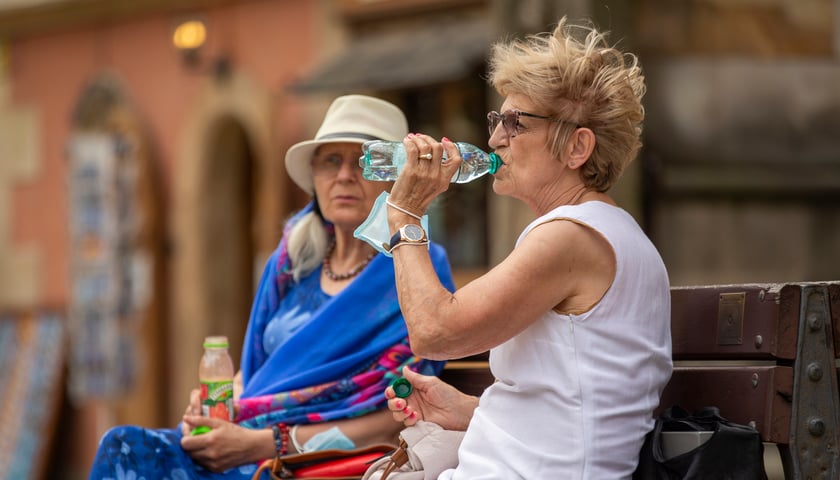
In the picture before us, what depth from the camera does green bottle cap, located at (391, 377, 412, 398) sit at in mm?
3121

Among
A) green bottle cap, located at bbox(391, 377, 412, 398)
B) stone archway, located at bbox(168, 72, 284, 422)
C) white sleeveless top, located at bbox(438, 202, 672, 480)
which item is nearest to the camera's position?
white sleeveless top, located at bbox(438, 202, 672, 480)

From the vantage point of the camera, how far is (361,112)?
12.6 feet

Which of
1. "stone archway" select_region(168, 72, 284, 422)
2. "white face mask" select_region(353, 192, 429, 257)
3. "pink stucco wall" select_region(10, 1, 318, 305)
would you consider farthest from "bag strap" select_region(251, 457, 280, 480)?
"stone archway" select_region(168, 72, 284, 422)

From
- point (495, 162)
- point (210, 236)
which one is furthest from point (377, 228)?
point (210, 236)

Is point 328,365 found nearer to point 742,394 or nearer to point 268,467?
point 268,467

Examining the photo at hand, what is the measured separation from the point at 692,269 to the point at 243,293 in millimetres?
4620

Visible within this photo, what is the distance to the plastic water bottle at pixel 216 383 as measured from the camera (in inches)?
142

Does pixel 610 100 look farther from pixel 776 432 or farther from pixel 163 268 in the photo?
pixel 163 268

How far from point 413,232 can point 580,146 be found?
0.40 metres

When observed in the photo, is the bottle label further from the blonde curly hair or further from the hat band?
the blonde curly hair

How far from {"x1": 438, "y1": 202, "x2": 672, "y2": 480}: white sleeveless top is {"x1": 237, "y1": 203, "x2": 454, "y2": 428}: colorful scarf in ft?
2.69

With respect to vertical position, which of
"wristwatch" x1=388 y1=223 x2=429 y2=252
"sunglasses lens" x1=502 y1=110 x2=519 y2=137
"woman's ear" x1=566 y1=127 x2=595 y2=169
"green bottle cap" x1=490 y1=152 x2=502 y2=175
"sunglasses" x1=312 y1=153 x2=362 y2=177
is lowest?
"wristwatch" x1=388 y1=223 x2=429 y2=252

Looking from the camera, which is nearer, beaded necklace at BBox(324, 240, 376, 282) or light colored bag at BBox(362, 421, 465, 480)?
light colored bag at BBox(362, 421, 465, 480)

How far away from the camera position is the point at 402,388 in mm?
3129
